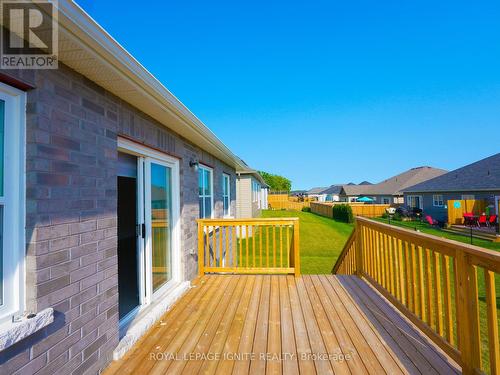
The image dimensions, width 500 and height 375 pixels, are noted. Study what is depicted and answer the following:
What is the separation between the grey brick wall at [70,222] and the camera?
62.9 inches

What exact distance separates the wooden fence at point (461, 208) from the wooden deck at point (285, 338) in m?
17.6

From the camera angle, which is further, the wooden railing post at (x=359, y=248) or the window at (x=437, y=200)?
the window at (x=437, y=200)

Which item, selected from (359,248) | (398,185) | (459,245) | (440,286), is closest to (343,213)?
(398,185)

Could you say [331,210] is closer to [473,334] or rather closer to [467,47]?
[467,47]

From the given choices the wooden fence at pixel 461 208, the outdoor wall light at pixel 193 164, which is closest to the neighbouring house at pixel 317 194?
the wooden fence at pixel 461 208

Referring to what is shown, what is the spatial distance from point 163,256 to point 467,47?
541 inches

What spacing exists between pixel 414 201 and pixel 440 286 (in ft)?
81.8

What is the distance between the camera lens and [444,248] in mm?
2223

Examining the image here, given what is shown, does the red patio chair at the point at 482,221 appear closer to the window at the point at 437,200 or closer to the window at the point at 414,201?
the window at the point at 437,200

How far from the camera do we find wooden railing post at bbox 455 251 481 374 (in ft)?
6.02

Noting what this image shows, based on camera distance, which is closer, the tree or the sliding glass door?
the sliding glass door

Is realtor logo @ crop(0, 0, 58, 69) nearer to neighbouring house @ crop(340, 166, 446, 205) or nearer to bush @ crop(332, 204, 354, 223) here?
bush @ crop(332, 204, 354, 223)

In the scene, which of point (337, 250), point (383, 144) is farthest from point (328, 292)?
point (383, 144)

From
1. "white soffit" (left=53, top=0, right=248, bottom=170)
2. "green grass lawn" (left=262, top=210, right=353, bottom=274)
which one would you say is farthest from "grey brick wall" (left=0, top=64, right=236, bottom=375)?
"green grass lawn" (left=262, top=210, right=353, bottom=274)
